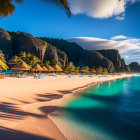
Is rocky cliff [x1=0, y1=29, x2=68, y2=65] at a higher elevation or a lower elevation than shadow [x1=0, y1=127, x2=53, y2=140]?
higher

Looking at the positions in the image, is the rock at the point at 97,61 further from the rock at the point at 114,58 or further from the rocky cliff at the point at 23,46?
the rocky cliff at the point at 23,46

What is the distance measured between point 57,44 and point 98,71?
4451 centimetres

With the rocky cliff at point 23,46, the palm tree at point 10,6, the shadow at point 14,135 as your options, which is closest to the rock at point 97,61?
the rocky cliff at point 23,46

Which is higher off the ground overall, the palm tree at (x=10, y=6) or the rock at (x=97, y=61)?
the rock at (x=97, y=61)

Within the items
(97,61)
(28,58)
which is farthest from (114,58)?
(28,58)

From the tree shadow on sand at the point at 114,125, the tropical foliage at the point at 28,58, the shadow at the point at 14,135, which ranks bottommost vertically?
the tree shadow on sand at the point at 114,125

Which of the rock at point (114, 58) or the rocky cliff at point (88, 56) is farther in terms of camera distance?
the rock at point (114, 58)

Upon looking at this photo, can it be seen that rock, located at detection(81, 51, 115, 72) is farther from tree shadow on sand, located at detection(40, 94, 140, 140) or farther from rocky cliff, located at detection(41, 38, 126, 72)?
tree shadow on sand, located at detection(40, 94, 140, 140)

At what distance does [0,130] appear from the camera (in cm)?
359

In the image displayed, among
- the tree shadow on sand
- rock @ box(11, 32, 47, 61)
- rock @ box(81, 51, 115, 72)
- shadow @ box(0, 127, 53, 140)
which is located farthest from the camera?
rock @ box(81, 51, 115, 72)

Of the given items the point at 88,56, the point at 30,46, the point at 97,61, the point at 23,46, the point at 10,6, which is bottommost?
the point at 10,6

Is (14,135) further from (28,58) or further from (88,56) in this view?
(88,56)

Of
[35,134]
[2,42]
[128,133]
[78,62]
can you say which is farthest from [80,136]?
[78,62]

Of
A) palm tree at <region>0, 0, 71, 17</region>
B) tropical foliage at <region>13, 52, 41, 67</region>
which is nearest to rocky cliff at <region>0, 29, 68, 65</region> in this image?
tropical foliage at <region>13, 52, 41, 67</region>
